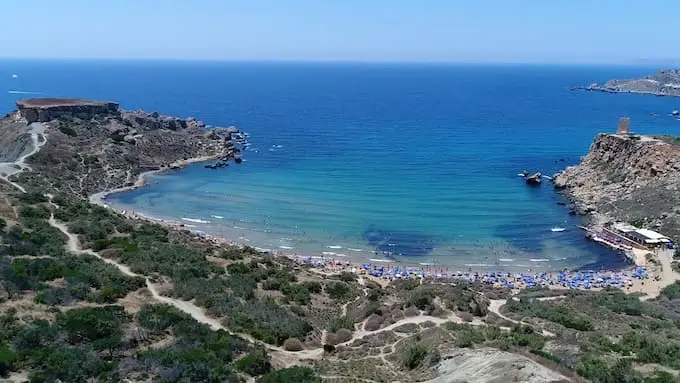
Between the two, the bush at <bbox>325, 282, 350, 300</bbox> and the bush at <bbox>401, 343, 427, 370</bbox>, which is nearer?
the bush at <bbox>401, 343, 427, 370</bbox>

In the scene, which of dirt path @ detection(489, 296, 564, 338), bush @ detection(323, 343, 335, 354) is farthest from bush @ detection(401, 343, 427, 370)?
dirt path @ detection(489, 296, 564, 338)

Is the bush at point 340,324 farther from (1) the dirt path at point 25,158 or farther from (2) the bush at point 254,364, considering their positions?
(1) the dirt path at point 25,158

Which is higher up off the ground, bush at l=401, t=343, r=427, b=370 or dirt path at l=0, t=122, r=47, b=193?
dirt path at l=0, t=122, r=47, b=193

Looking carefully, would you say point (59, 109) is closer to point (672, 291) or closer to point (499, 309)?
point (499, 309)

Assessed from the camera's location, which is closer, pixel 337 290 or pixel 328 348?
pixel 328 348

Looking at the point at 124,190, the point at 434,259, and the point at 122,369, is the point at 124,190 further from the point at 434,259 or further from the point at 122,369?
the point at 122,369

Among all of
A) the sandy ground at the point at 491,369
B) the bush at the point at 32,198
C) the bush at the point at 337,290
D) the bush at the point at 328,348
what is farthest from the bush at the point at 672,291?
the bush at the point at 32,198

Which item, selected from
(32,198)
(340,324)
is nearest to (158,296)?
(340,324)

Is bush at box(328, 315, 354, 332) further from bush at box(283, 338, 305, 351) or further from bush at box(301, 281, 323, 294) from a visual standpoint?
bush at box(301, 281, 323, 294)
